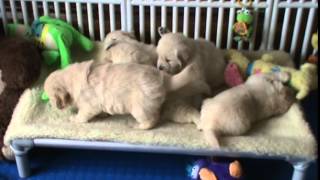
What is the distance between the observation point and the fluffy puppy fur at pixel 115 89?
1.48 metres

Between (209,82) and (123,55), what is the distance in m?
0.33

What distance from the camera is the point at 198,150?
149 centimetres

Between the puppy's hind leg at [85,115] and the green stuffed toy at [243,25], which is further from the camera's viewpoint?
the green stuffed toy at [243,25]

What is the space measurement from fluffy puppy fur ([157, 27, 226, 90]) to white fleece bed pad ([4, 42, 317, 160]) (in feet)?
0.68

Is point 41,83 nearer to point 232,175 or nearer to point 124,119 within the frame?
point 124,119

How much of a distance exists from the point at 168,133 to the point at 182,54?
0.28 meters

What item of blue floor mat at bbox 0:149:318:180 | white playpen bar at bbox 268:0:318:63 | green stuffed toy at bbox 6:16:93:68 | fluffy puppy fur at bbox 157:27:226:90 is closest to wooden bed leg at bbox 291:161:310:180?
blue floor mat at bbox 0:149:318:180

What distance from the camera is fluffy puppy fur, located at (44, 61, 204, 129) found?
148cm

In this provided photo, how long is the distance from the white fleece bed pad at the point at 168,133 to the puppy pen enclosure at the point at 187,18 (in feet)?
0.54

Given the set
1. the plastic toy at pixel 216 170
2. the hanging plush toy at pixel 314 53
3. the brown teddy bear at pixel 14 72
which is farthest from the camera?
the hanging plush toy at pixel 314 53

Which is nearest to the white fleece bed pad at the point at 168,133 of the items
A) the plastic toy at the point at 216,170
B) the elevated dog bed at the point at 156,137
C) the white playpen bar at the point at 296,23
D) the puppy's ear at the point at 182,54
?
the elevated dog bed at the point at 156,137

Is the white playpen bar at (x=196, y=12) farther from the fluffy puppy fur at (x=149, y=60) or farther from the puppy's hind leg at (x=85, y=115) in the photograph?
the puppy's hind leg at (x=85, y=115)

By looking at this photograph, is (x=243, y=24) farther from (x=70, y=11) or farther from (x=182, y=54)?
(x=70, y=11)

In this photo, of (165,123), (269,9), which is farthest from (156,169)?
(269,9)
